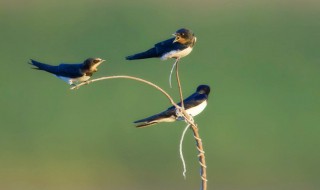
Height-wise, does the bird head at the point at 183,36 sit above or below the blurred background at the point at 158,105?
below

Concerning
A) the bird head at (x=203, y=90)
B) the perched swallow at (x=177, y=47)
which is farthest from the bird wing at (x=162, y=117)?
the bird head at (x=203, y=90)

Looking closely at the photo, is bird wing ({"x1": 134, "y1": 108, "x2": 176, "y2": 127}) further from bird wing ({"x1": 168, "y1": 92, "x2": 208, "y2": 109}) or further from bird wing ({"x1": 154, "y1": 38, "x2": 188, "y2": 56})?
bird wing ({"x1": 168, "y1": 92, "x2": 208, "y2": 109})

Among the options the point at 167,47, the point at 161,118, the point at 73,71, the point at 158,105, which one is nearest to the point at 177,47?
the point at 167,47

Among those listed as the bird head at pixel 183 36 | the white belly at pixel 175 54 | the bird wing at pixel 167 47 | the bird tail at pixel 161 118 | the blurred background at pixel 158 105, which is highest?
the blurred background at pixel 158 105

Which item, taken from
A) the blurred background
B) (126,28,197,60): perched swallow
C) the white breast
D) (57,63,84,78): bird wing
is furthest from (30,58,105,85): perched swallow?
the blurred background

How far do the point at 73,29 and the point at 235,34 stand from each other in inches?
105

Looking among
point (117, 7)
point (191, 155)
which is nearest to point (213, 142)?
point (191, 155)

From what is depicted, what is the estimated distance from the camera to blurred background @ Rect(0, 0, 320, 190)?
12.6 metres

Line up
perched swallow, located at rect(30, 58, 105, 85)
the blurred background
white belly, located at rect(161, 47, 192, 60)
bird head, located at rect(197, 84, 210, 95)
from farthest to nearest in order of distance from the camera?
the blurred background, bird head, located at rect(197, 84, 210, 95), white belly, located at rect(161, 47, 192, 60), perched swallow, located at rect(30, 58, 105, 85)

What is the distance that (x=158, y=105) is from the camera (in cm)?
1406

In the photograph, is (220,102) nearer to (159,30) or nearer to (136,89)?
(136,89)

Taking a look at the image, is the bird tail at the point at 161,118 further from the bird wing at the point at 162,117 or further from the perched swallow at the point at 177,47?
the perched swallow at the point at 177,47

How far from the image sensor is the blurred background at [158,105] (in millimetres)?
12617

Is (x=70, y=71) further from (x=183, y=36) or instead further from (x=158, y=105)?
(x=158, y=105)
